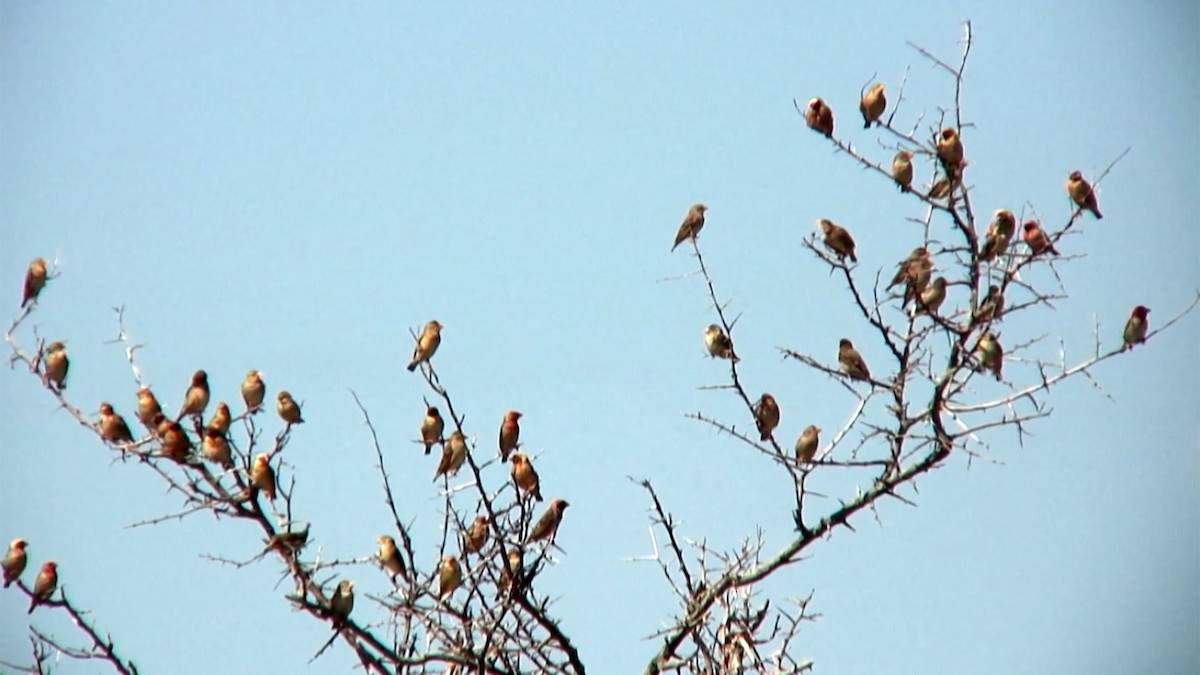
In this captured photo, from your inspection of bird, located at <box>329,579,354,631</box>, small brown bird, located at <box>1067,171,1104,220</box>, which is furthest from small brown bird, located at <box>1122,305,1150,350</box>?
bird, located at <box>329,579,354,631</box>

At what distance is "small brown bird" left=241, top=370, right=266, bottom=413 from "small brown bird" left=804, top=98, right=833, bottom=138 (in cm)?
423

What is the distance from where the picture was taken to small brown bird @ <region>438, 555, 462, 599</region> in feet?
25.7

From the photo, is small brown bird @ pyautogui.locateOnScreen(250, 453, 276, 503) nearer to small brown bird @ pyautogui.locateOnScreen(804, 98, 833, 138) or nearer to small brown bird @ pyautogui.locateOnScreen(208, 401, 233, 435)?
small brown bird @ pyautogui.locateOnScreen(208, 401, 233, 435)

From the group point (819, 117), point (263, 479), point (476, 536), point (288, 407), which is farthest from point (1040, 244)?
point (288, 407)

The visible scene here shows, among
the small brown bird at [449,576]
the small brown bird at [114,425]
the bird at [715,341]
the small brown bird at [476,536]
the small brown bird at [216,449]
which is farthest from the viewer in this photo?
the small brown bird at [114,425]

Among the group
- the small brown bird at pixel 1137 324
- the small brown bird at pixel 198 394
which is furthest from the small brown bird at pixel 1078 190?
the small brown bird at pixel 198 394

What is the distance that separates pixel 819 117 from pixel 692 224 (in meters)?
1.98

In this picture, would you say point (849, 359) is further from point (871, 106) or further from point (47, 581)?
point (47, 581)

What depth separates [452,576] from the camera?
7.92m

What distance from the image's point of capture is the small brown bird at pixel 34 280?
371 inches

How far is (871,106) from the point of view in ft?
30.8

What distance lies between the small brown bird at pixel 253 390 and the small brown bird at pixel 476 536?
370 centimetres

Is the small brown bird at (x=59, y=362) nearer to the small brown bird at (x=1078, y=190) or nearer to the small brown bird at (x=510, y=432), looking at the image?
the small brown bird at (x=510, y=432)

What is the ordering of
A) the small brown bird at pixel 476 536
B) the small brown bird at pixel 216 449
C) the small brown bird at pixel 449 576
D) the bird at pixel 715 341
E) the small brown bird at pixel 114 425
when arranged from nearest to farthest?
1. the small brown bird at pixel 476 536
2. the small brown bird at pixel 216 449
3. the small brown bird at pixel 449 576
4. the bird at pixel 715 341
5. the small brown bird at pixel 114 425
